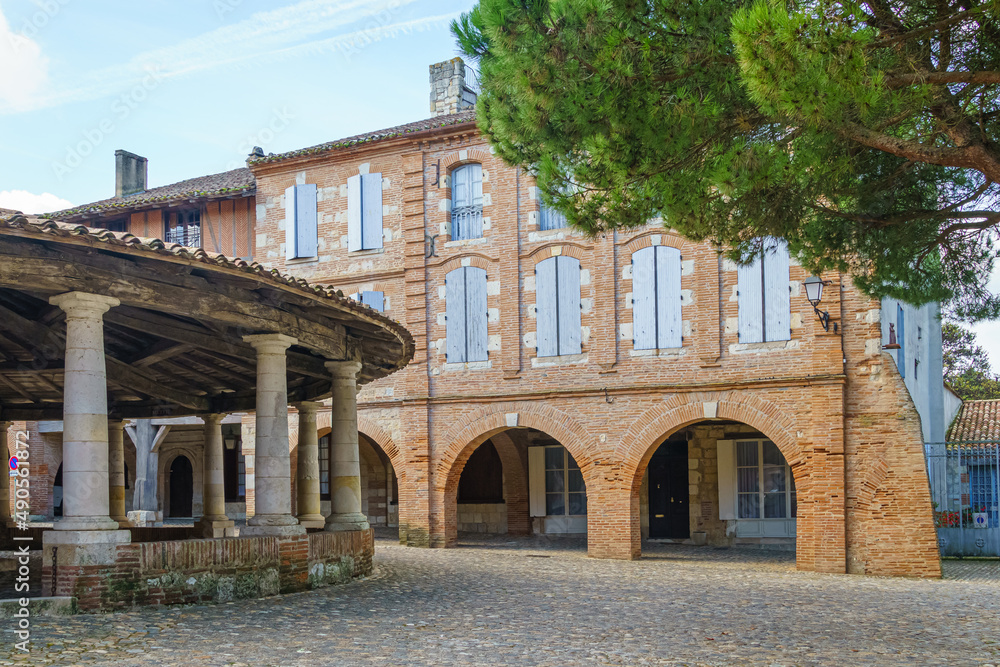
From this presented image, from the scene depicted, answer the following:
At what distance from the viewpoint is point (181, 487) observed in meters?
28.8

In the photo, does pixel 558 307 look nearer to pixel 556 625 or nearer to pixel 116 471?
pixel 116 471

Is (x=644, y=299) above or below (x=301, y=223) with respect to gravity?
below

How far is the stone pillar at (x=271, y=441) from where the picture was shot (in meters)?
11.1

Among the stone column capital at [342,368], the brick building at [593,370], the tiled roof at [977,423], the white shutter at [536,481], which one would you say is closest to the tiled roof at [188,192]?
the brick building at [593,370]

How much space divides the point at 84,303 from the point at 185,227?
14561 millimetres

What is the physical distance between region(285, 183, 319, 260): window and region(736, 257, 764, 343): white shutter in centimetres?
900

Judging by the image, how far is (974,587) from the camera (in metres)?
14.1

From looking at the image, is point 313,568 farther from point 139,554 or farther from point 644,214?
point 644,214

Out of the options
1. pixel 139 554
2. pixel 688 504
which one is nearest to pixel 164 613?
pixel 139 554

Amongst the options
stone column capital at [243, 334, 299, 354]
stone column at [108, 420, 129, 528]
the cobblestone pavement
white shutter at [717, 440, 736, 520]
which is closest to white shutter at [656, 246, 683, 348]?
white shutter at [717, 440, 736, 520]

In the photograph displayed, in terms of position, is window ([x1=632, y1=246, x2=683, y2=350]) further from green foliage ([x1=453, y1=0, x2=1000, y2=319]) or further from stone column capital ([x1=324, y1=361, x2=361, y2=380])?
green foliage ([x1=453, y1=0, x2=1000, y2=319])

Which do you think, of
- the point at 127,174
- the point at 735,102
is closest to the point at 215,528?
the point at 735,102

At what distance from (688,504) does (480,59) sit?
49.0 ft

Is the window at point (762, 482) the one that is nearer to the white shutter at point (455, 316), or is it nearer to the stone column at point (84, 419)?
the white shutter at point (455, 316)
